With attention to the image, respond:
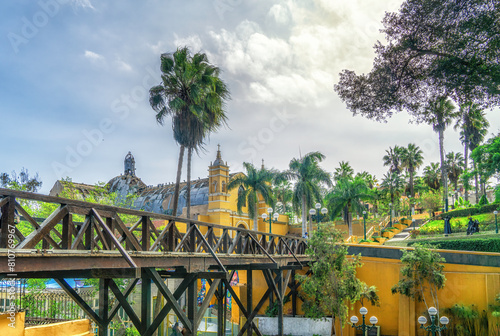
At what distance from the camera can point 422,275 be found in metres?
18.6

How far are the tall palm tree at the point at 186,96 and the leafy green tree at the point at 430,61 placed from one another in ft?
30.2

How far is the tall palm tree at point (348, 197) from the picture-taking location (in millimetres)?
40156

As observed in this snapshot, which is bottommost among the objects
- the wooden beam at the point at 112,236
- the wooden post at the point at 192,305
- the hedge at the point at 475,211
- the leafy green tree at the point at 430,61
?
the wooden post at the point at 192,305

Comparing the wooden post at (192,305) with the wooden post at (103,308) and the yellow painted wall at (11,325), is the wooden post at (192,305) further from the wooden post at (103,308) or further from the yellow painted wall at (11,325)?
the yellow painted wall at (11,325)

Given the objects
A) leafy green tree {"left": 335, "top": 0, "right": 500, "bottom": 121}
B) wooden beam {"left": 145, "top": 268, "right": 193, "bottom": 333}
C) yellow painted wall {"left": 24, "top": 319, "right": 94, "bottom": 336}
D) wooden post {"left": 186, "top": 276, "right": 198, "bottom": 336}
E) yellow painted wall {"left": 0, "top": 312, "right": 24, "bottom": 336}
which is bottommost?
yellow painted wall {"left": 24, "top": 319, "right": 94, "bottom": 336}

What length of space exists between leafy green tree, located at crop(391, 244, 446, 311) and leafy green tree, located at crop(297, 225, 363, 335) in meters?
1.96

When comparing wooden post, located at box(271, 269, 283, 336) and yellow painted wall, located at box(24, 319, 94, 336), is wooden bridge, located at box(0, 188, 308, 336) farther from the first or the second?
wooden post, located at box(271, 269, 283, 336)

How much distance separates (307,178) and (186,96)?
637 inches

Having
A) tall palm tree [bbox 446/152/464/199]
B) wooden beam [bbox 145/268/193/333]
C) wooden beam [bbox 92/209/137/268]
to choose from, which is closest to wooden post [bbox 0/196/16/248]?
wooden beam [bbox 92/209/137/268]

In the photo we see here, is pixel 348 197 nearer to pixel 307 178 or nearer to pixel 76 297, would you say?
pixel 307 178

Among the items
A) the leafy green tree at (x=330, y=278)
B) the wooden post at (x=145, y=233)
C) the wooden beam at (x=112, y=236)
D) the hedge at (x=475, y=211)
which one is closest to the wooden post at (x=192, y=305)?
the wooden post at (x=145, y=233)

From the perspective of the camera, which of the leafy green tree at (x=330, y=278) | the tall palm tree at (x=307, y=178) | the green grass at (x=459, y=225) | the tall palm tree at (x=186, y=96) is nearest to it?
the leafy green tree at (x=330, y=278)

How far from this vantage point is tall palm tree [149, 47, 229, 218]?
21984 millimetres

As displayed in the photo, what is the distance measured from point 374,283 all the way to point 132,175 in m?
48.1
